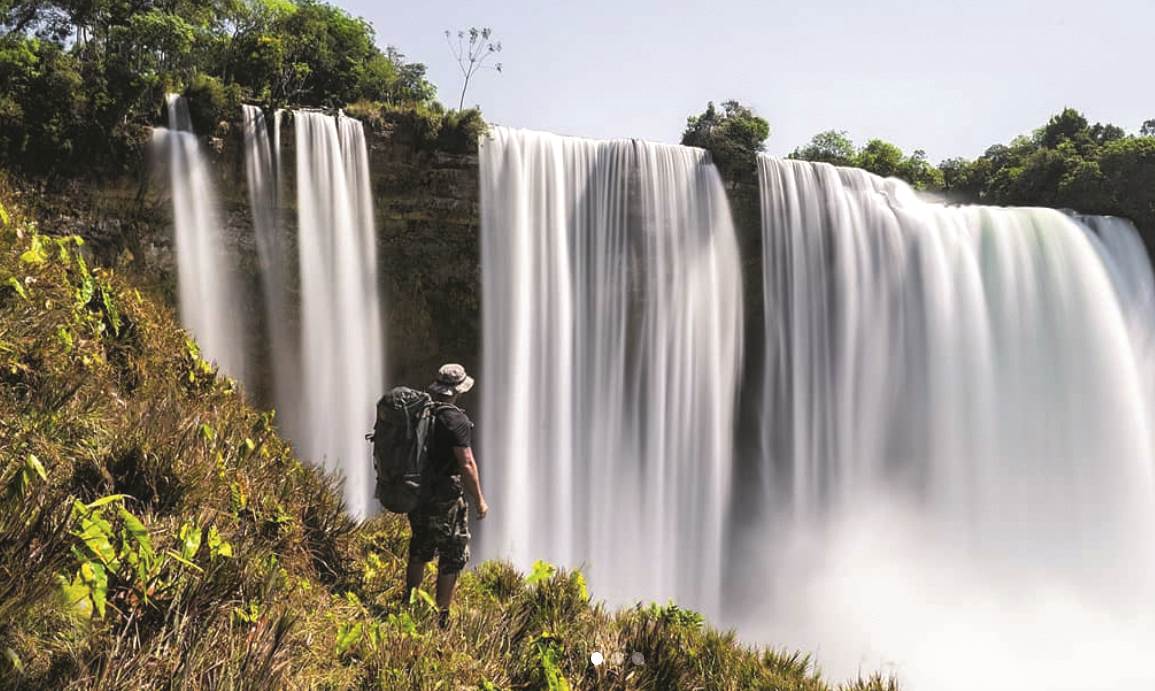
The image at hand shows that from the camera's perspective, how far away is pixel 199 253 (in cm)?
1186

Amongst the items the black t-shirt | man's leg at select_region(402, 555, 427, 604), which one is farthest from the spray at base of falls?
the black t-shirt

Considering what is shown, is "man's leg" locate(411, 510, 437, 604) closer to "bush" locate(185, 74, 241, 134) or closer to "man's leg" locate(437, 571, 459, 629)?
"man's leg" locate(437, 571, 459, 629)

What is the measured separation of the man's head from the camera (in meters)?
3.52

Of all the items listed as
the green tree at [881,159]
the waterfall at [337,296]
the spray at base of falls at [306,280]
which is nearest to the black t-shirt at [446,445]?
the spray at base of falls at [306,280]

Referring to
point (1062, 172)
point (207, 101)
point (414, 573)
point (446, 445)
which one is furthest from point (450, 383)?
point (1062, 172)

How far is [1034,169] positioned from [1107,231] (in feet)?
17.7

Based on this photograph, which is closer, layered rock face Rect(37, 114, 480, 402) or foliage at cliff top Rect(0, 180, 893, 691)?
foliage at cliff top Rect(0, 180, 893, 691)

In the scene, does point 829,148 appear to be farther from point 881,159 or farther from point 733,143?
point 733,143

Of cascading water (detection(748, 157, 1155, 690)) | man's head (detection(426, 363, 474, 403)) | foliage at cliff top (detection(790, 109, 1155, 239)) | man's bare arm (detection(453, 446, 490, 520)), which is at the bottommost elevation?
cascading water (detection(748, 157, 1155, 690))

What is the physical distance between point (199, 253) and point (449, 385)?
11.0 metres

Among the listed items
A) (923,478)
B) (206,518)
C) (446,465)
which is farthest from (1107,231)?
(206,518)

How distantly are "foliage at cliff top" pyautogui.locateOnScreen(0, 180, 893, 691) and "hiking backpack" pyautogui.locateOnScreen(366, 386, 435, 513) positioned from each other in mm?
611

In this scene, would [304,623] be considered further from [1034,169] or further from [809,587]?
[1034,169]

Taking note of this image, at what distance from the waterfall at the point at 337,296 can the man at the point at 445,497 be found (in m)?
9.63
